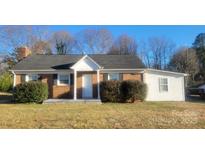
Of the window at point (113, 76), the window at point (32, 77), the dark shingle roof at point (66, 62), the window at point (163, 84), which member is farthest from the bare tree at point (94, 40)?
the window at point (163, 84)

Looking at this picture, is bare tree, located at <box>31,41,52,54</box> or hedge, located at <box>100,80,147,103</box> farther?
bare tree, located at <box>31,41,52,54</box>

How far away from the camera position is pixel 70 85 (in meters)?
21.0

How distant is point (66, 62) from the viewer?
74.1 ft

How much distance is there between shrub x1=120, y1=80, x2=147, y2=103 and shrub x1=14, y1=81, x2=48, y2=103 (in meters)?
6.24

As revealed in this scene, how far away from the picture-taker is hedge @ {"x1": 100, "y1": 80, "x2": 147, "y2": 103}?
61.5ft

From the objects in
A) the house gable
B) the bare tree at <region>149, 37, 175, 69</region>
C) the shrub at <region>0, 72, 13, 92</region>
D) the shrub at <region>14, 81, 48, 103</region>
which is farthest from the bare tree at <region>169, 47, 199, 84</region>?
the shrub at <region>14, 81, 48, 103</region>

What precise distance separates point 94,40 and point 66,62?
20.5m

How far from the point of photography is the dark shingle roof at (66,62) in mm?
21375

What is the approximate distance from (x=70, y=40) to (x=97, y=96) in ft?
81.3

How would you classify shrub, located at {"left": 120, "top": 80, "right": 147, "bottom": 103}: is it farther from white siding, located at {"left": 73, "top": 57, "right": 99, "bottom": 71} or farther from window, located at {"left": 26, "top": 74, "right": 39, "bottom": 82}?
window, located at {"left": 26, "top": 74, "right": 39, "bottom": 82}

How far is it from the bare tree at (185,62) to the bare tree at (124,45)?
9.19 m
